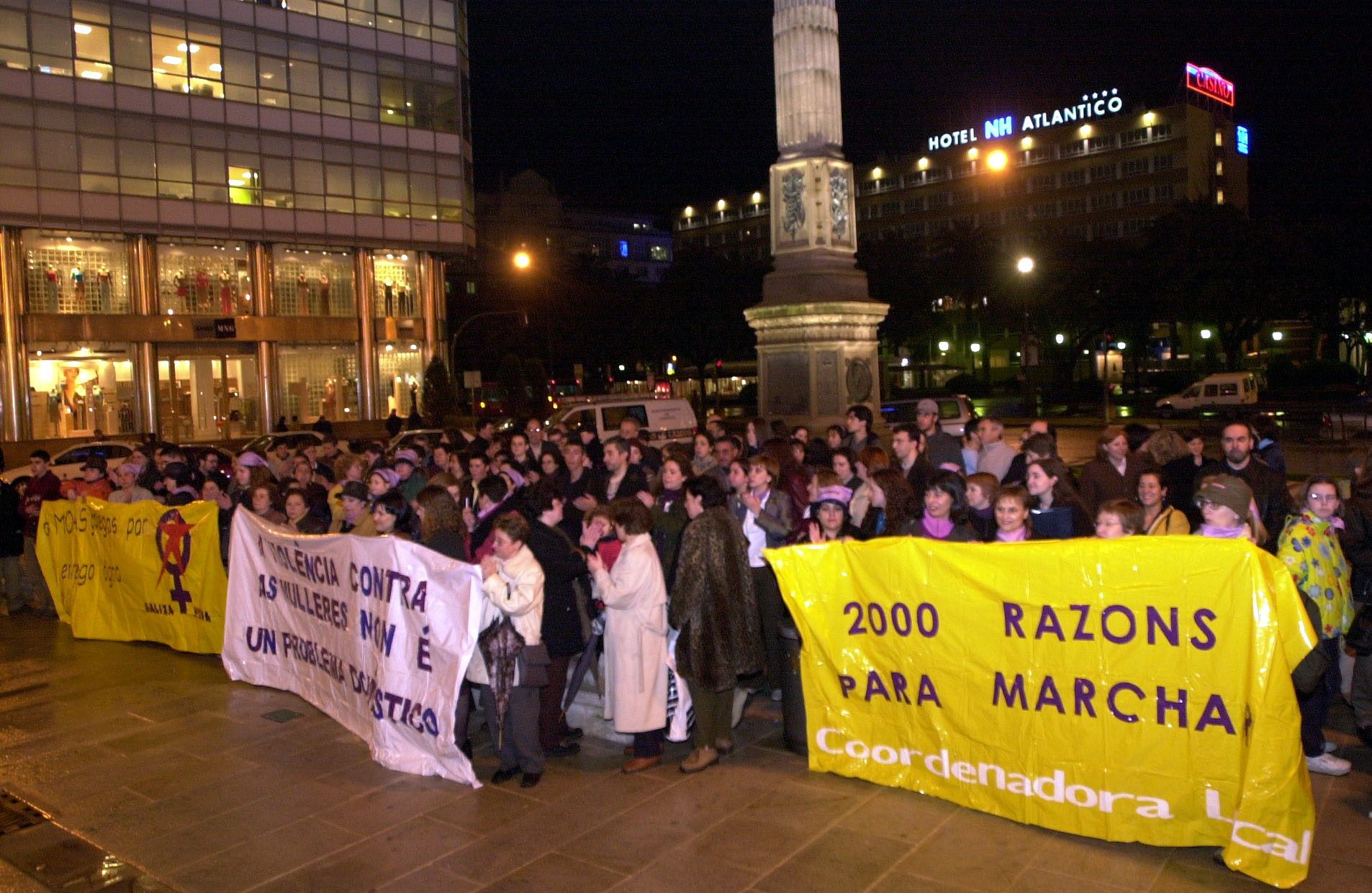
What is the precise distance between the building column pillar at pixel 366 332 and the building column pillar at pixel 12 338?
12059 millimetres

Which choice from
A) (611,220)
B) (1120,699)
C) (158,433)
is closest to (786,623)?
(1120,699)

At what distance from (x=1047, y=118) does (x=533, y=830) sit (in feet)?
347

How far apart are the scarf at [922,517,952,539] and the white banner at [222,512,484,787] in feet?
8.91

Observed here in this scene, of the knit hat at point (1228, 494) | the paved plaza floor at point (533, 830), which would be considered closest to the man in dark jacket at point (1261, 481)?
the paved plaza floor at point (533, 830)

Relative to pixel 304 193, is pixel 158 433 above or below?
below

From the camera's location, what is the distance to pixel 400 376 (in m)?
47.5

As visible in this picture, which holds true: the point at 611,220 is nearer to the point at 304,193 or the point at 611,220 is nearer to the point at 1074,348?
the point at 1074,348

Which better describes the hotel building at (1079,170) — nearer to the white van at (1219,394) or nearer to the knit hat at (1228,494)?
the white van at (1219,394)

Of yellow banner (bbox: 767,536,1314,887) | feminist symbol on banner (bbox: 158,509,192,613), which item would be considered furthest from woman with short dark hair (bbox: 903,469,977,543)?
feminist symbol on banner (bbox: 158,509,192,613)

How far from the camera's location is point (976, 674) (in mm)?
5727

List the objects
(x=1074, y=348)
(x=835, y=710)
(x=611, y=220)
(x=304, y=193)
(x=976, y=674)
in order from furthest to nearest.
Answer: (x=611, y=220)
(x=1074, y=348)
(x=304, y=193)
(x=835, y=710)
(x=976, y=674)

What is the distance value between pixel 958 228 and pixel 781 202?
55016 millimetres

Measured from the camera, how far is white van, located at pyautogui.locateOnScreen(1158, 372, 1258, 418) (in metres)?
40.9

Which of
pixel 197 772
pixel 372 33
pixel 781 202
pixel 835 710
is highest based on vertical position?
pixel 372 33
